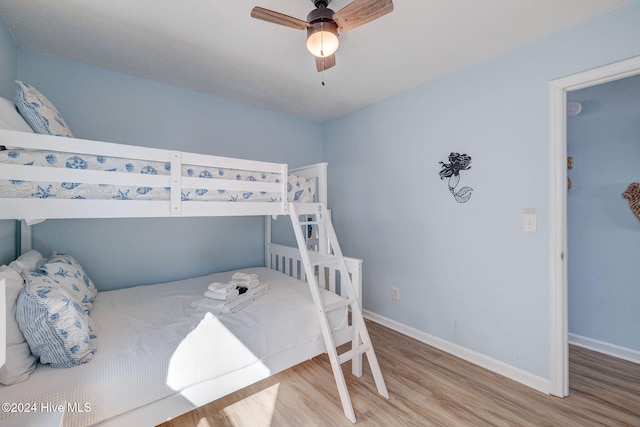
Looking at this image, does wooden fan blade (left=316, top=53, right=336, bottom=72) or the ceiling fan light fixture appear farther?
wooden fan blade (left=316, top=53, right=336, bottom=72)

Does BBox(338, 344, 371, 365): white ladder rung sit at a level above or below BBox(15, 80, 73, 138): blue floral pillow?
below

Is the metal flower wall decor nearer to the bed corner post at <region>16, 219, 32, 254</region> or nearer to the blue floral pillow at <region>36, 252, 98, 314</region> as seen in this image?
the blue floral pillow at <region>36, 252, 98, 314</region>

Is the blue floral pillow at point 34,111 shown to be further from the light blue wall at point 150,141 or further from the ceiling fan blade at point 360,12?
the ceiling fan blade at point 360,12

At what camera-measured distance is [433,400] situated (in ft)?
5.91

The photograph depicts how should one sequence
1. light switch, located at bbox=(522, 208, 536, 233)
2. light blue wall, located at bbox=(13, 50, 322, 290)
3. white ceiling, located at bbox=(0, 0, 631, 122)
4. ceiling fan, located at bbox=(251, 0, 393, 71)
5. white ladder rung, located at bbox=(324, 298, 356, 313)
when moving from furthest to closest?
light blue wall, located at bbox=(13, 50, 322, 290), light switch, located at bbox=(522, 208, 536, 233), white ladder rung, located at bbox=(324, 298, 356, 313), white ceiling, located at bbox=(0, 0, 631, 122), ceiling fan, located at bbox=(251, 0, 393, 71)

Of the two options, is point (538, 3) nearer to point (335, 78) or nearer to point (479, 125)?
point (479, 125)

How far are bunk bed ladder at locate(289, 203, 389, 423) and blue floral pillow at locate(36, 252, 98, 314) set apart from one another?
50.8 inches

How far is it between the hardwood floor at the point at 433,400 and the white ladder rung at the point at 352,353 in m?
0.30

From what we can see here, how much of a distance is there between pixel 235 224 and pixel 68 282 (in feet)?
5.03

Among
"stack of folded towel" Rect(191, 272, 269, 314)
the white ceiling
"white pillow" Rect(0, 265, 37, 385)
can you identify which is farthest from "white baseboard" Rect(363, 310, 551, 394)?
"white pillow" Rect(0, 265, 37, 385)

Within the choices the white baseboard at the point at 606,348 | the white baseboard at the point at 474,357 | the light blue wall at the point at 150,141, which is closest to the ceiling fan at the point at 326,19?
the light blue wall at the point at 150,141

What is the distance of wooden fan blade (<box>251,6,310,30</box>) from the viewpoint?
53.7 inches

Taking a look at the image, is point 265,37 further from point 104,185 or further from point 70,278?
Answer: point 70,278

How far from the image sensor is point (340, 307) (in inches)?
75.4
